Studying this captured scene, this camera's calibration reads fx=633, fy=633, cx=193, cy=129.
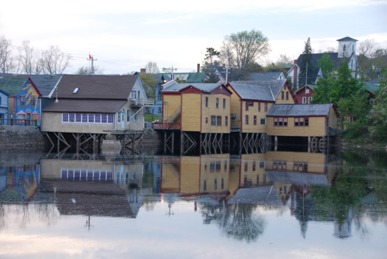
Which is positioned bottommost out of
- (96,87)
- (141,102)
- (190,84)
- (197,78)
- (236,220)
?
(236,220)

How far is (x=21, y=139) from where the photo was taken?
56.6 m

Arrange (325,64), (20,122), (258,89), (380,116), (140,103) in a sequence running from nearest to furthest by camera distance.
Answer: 1. (20,122)
2. (140,103)
3. (380,116)
4. (258,89)
5. (325,64)

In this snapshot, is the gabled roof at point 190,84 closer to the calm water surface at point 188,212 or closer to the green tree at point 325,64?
the calm water surface at point 188,212

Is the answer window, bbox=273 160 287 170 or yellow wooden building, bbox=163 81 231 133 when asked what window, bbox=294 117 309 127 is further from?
window, bbox=273 160 287 170

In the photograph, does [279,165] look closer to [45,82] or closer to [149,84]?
[45,82]

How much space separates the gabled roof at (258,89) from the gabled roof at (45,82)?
1957cm

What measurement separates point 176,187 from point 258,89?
45.2 m

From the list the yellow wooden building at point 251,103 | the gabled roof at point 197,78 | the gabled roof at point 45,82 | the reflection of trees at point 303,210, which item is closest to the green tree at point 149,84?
the gabled roof at point 197,78

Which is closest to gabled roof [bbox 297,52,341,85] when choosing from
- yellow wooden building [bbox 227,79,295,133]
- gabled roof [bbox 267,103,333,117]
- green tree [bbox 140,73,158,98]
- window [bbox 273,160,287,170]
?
green tree [bbox 140,73,158,98]

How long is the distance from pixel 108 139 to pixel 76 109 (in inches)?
163

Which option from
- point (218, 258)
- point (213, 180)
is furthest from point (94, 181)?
point (218, 258)

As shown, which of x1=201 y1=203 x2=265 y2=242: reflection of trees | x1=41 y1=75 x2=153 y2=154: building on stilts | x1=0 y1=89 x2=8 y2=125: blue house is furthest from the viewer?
x1=0 y1=89 x2=8 y2=125: blue house

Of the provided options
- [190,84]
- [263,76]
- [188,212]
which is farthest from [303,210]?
[263,76]

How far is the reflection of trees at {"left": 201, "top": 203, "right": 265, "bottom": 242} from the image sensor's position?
19484 millimetres
